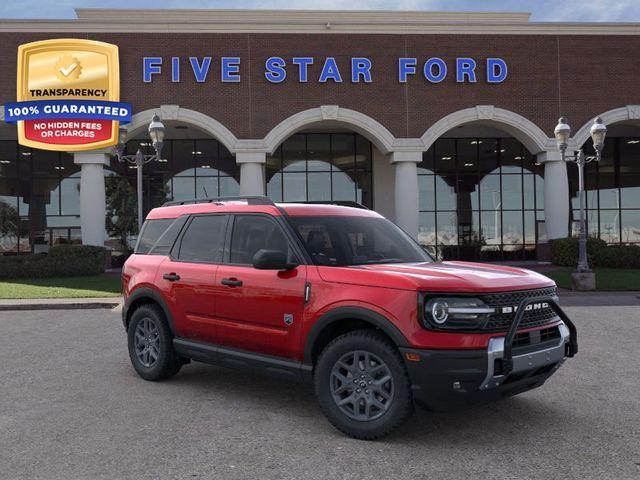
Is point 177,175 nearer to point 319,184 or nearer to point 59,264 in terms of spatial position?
point 319,184

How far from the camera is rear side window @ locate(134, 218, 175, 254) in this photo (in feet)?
21.6

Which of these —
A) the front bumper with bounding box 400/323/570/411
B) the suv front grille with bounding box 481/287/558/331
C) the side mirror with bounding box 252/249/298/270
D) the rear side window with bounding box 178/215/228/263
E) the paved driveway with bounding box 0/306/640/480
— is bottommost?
the paved driveway with bounding box 0/306/640/480

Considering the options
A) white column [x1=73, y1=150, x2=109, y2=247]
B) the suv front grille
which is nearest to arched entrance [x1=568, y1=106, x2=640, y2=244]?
white column [x1=73, y1=150, x2=109, y2=247]

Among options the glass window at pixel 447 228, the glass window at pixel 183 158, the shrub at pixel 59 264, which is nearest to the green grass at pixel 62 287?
the shrub at pixel 59 264

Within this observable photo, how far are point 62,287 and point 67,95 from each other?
958cm

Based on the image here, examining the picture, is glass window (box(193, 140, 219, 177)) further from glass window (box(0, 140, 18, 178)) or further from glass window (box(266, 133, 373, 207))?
glass window (box(0, 140, 18, 178))

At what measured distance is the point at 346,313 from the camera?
4.43 m

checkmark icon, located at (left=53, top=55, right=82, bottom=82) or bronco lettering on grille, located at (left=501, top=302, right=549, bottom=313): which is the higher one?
checkmark icon, located at (left=53, top=55, right=82, bottom=82)

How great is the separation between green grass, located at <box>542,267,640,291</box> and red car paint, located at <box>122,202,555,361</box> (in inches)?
533

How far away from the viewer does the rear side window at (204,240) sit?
5.74m

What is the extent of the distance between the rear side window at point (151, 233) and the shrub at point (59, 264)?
52.1 ft

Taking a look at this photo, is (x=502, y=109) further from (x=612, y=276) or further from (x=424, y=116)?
(x=612, y=276)

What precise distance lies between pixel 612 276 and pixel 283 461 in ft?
60.6

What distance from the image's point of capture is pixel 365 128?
23891mm
